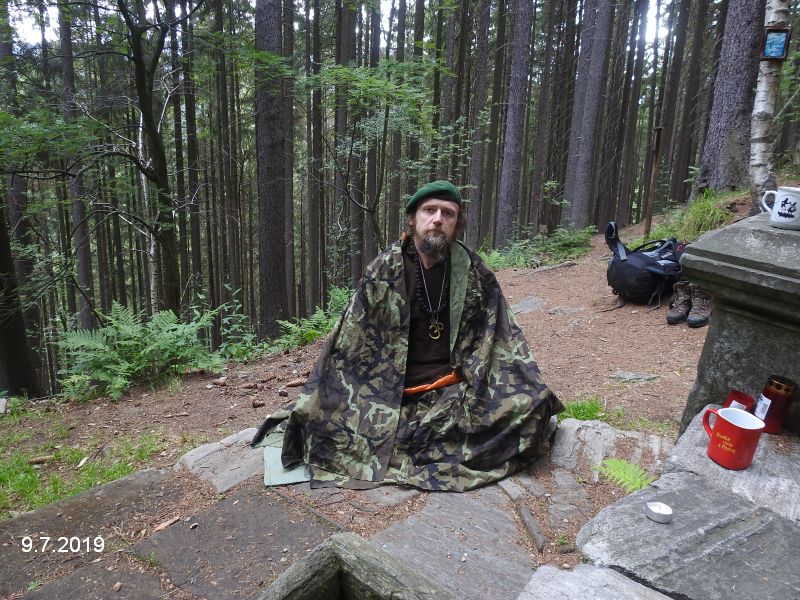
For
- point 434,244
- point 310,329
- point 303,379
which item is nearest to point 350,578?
point 434,244

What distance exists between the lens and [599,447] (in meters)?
3.02

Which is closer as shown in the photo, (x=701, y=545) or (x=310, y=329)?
(x=701, y=545)

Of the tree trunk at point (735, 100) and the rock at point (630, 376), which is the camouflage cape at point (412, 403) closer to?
the rock at point (630, 376)

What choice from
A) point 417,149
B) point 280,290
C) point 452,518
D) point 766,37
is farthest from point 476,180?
point 452,518

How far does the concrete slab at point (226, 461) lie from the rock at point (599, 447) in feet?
6.76

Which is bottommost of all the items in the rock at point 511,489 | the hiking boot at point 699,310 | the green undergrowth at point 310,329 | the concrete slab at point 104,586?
the green undergrowth at point 310,329

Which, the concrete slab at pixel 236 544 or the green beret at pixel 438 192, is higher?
the green beret at pixel 438 192

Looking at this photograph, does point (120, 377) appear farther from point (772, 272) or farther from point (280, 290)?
point (772, 272)

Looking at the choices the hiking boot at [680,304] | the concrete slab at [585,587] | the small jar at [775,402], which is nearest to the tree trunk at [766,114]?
the hiking boot at [680,304]

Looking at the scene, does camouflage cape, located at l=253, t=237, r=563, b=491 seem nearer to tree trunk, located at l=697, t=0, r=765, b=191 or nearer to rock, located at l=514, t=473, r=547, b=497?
rock, located at l=514, t=473, r=547, b=497

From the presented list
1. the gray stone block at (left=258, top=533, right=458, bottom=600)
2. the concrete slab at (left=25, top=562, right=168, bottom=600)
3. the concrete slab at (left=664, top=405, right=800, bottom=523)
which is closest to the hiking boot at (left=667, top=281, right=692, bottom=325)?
the concrete slab at (left=664, top=405, right=800, bottom=523)

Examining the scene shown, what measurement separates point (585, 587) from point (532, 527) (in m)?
1.20

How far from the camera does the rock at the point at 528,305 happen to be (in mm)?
6980
